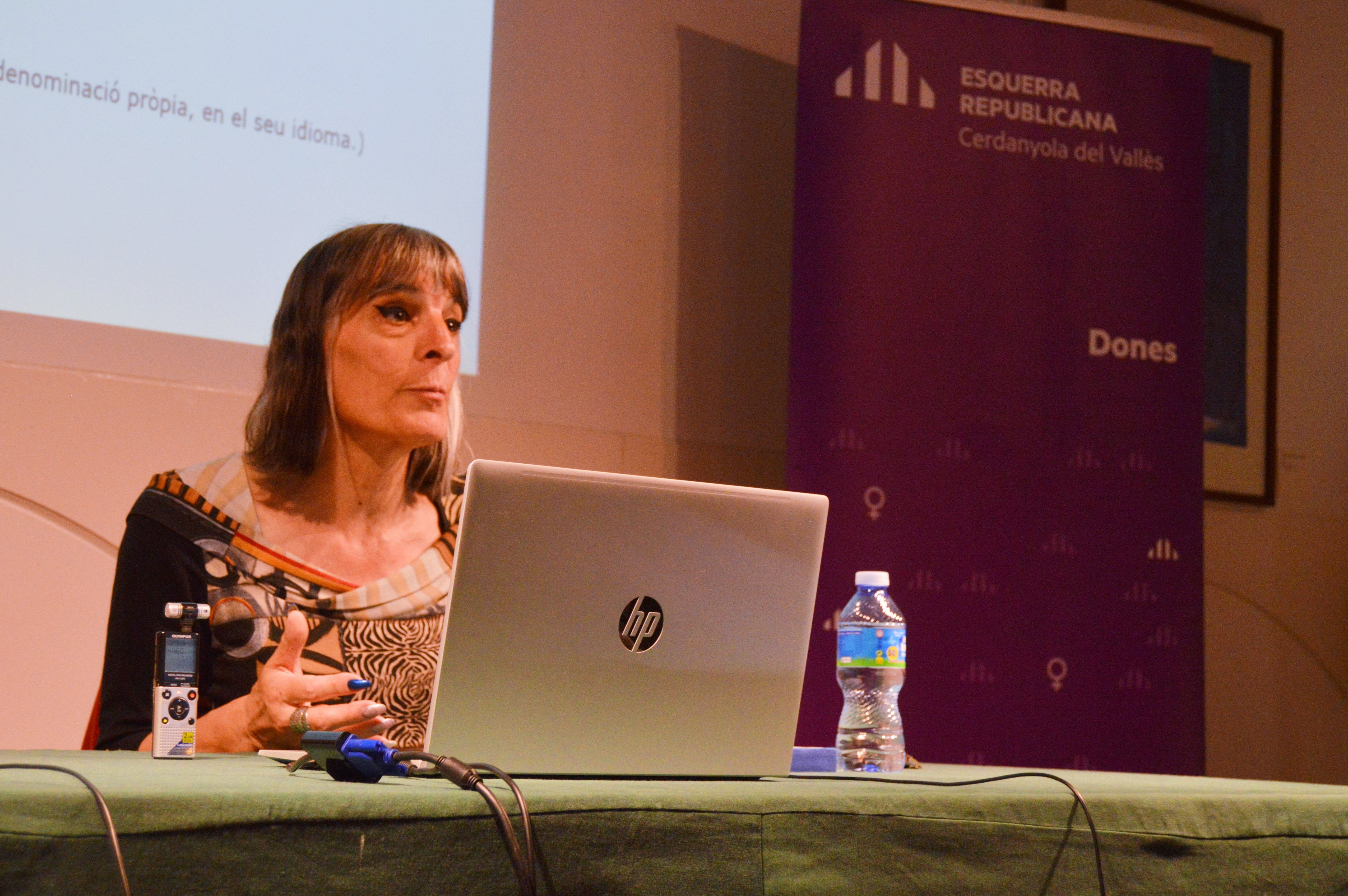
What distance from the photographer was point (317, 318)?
190cm

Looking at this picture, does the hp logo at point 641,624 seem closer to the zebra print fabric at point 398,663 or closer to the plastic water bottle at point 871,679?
the plastic water bottle at point 871,679

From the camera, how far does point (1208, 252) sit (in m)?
3.78

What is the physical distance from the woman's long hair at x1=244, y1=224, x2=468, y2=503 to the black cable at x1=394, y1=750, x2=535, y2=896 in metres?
1.10

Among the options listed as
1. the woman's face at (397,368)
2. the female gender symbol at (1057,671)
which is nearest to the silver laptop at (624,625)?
the woman's face at (397,368)

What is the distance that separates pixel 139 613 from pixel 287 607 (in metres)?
0.19

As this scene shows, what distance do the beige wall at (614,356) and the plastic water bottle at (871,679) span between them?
4.59ft

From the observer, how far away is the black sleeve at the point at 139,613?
1.50 m

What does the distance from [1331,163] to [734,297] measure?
209 centimetres

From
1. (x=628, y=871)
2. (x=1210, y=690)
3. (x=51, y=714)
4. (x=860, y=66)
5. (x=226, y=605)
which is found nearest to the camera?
(x=628, y=871)

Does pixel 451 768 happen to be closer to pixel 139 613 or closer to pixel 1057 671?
pixel 139 613

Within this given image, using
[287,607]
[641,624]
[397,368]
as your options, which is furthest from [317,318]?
[641,624]

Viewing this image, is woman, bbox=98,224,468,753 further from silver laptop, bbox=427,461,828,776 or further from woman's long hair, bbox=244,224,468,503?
silver laptop, bbox=427,461,828,776

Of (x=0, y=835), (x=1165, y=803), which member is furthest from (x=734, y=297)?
(x=0, y=835)

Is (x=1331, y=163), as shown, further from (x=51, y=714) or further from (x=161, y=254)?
(x=51, y=714)
